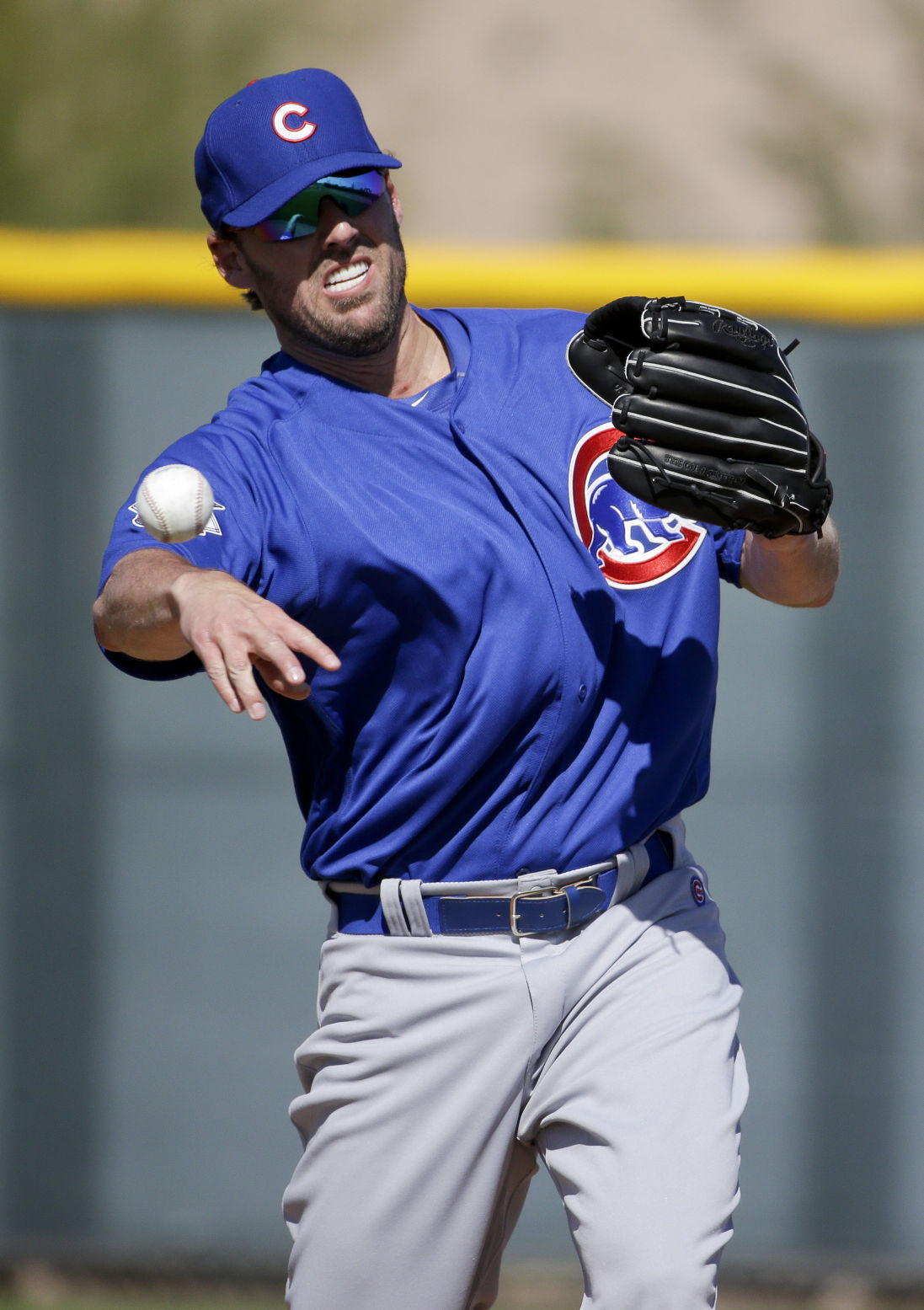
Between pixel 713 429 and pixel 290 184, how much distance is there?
72 centimetres

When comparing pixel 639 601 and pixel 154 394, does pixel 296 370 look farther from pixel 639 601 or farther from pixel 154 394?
pixel 154 394

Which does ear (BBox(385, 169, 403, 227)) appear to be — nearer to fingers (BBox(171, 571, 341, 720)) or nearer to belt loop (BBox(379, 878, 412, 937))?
fingers (BBox(171, 571, 341, 720))

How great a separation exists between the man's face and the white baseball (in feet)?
1.34

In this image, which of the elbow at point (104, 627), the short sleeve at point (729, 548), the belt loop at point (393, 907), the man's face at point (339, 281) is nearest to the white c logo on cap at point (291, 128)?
the man's face at point (339, 281)

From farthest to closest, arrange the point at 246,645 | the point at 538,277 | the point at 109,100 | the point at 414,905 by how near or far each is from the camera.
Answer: the point at 109,100
the point at 538,277
the point at 414,905
the point at 246,645

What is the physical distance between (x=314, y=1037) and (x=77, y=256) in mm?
2108

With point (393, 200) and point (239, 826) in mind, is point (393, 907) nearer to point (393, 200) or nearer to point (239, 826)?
point (393, 200)

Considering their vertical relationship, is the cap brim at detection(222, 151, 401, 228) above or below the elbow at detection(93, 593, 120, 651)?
above

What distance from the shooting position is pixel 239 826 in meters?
3.68

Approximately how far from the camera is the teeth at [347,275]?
7.62 feet

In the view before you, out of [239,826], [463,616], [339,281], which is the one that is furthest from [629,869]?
[239,826]

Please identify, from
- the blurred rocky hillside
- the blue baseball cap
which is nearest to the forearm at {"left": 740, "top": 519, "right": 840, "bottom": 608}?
the blue baseball cap

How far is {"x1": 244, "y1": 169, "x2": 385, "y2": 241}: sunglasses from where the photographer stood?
229cm

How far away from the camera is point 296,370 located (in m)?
2.39
